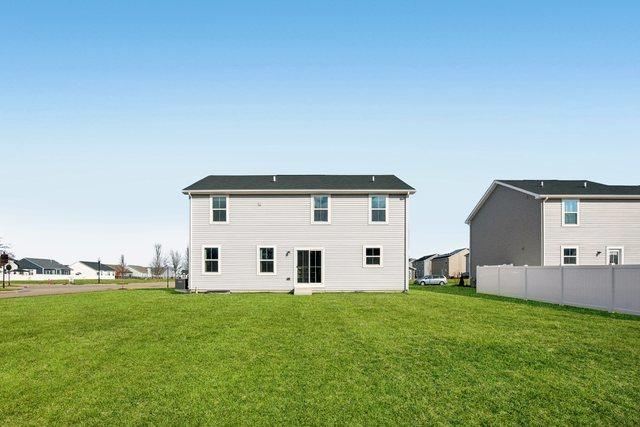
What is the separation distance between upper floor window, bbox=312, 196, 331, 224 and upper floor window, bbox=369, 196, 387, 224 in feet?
7.72

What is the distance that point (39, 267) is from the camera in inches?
4151

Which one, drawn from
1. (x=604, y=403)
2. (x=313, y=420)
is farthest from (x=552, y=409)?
(x=313, y=420)

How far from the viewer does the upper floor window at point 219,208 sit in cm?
2578

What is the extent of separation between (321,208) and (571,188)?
52.3 ft

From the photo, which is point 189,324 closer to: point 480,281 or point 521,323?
→ point 521,323

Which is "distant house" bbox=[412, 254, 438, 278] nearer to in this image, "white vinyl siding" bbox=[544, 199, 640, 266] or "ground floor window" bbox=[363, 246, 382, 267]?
"white vinyl siding" bbox=[544, 199, 640, 266]

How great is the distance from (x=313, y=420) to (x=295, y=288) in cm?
1875

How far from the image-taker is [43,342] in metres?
10.7

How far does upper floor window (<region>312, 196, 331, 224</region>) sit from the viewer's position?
83.8 feet

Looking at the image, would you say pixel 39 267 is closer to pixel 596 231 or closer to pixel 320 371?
pixel 596 231

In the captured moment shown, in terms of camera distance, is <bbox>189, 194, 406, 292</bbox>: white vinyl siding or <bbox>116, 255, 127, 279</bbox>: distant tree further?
<bbox>116, 255, 127, 279</bbox>: distant tree

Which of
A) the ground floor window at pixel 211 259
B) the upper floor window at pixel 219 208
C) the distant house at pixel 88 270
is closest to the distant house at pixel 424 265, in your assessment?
the ground floor window at pixel 211 259

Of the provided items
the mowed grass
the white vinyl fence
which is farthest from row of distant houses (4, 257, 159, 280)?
the mowed grass

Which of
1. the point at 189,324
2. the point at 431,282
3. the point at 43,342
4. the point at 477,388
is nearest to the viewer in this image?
the point at 477,388
